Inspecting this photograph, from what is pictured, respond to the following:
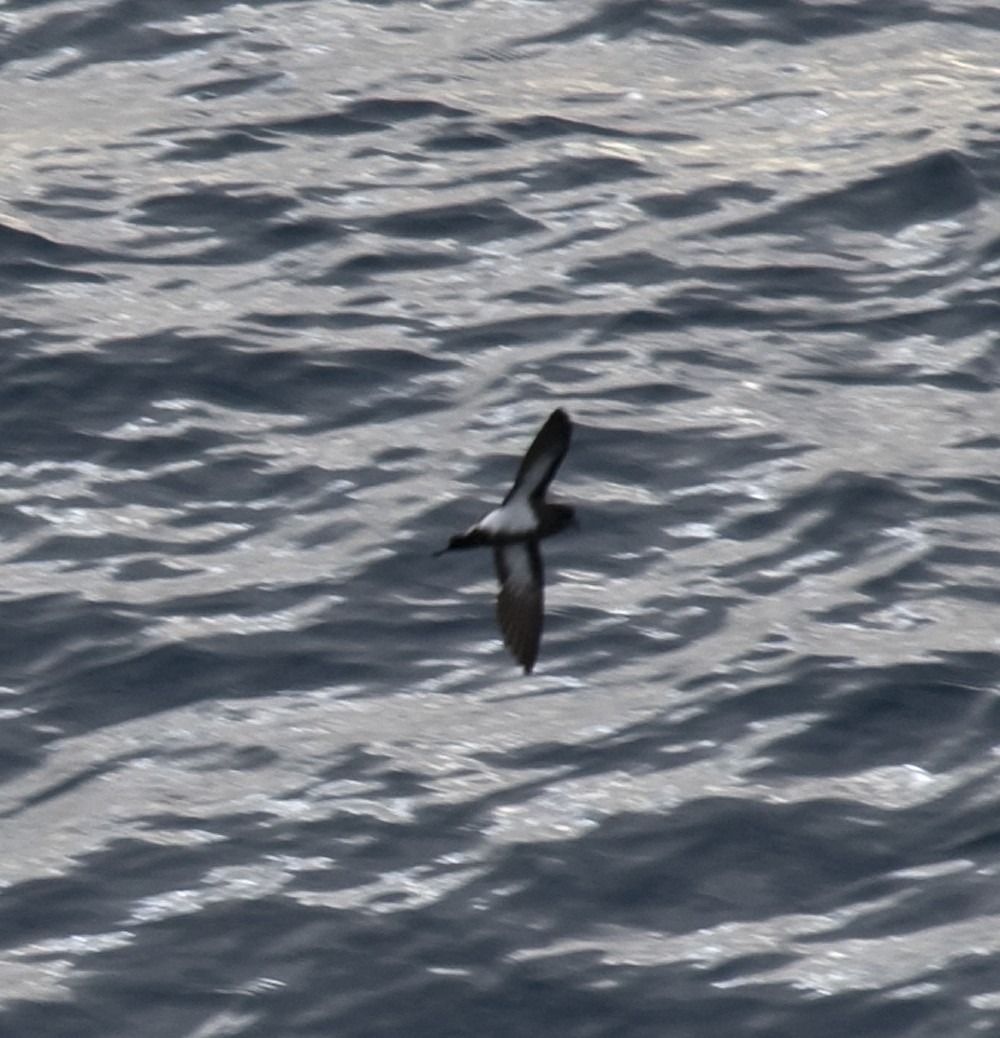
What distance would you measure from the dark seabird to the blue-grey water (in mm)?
712

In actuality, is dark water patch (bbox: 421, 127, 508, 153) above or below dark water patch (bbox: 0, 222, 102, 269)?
above

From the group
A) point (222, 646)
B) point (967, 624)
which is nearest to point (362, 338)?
point (222, 646)

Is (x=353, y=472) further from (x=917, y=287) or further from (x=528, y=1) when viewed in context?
(x=528, y=1)

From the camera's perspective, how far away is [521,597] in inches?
364

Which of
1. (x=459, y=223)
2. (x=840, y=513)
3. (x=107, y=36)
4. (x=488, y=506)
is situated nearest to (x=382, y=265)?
(x=459, y=223)

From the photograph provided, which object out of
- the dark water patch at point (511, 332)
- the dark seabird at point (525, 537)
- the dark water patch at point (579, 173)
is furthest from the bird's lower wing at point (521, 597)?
the dark water patch at point (579, 173)

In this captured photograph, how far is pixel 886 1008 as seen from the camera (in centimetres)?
830

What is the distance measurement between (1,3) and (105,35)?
1075 mm

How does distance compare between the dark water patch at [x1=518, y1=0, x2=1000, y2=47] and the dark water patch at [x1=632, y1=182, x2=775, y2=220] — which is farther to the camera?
the dark water patch at [x1=518, y1=0, x2=1000, y2=47]

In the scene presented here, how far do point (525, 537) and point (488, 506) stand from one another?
221cm

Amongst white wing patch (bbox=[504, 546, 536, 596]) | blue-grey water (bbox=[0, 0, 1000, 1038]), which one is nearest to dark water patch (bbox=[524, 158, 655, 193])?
blue-grey water (bbox=[0, 0, 1000, 1038])

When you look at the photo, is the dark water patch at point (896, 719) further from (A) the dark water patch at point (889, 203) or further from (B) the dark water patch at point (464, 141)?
(B) the dark water patch at point (464, 141)

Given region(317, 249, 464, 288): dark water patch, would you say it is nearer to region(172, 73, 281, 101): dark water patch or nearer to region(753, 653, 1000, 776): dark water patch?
region(172, 73, 281, 101): dark water patch

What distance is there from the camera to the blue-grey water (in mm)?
8648
